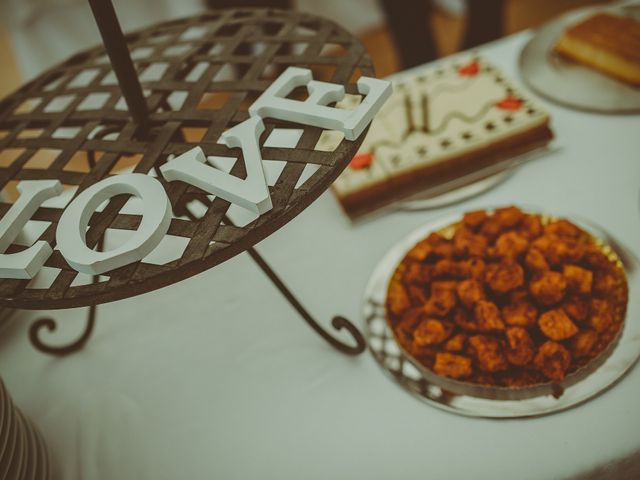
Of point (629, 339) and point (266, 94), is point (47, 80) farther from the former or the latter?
point (629, 339)

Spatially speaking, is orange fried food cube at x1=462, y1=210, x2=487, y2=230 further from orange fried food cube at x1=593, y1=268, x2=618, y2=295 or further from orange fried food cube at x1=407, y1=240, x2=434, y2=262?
orange fried food cube at x1=593, y1=268, x2=618, y2=295

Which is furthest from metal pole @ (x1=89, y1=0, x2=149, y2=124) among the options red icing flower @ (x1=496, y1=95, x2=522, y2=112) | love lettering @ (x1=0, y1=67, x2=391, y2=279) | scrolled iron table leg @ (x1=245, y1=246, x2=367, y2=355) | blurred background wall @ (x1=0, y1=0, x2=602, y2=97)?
blurred background wall @ (x1=0, y1=0, x2=602, y2=97)

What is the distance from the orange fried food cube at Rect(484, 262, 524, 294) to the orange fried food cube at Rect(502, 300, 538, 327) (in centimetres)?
3

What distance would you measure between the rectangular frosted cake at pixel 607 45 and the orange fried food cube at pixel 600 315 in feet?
2.26

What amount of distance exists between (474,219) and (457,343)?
0.89ft

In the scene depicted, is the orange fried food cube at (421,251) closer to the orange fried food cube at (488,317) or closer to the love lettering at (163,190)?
the orange fried food cube at (488,317)

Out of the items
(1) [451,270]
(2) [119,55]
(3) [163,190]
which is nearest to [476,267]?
(1) [451,270]

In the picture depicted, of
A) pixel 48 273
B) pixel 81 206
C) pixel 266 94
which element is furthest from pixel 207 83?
pixel 48 273

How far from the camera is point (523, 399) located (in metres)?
0.85

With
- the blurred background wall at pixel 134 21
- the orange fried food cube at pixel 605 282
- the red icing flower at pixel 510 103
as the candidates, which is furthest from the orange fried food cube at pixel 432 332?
the blurred background wall at pixel 134 21

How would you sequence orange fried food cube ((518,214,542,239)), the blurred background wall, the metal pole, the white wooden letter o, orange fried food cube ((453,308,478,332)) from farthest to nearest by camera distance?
the blurred background wall < orange fried food cube ((518,214,542,239)) < orange fried food cube ((453,308,478,332)) < the metal pole < the white wooden letter o

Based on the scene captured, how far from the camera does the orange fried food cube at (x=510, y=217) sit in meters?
1.02

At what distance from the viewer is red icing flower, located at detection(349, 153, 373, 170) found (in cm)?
127

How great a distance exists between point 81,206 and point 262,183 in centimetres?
24
